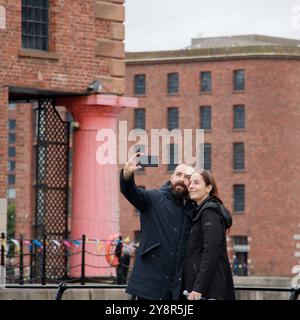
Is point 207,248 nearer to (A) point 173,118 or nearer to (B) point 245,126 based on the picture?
(B) point 245,126

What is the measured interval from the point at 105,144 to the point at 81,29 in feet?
7.32

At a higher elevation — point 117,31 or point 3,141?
point 117,31

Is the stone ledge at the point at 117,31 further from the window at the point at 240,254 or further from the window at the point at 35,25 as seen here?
the window at the point at 240,254

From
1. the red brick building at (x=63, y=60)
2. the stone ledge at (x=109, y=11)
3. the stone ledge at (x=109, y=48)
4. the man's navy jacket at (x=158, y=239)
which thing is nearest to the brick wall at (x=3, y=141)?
the red brick building at (x=63, y=60)

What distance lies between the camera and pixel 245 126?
351 feet

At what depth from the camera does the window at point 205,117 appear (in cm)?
10781

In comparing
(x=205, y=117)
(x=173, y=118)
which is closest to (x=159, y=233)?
(x=205, y=117)

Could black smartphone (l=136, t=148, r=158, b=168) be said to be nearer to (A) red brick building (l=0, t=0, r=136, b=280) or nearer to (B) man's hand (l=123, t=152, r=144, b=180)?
(B) man's hand (l=123, t=152, r=144, b=180)

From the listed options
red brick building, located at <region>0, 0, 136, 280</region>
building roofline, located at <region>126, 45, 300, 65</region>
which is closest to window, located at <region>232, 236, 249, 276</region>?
building roofline, located at <region>126, 45, 300, 65</region>

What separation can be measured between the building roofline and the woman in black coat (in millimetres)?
89252

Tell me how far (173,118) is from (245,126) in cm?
514

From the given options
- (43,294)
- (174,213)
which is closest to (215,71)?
(43,294)

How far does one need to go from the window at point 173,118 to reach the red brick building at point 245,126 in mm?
66

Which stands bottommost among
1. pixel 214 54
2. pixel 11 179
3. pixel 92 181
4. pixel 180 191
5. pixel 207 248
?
pixel 11 179
